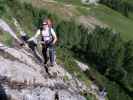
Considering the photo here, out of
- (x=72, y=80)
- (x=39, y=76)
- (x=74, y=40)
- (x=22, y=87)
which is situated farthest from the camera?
(x=74, y=40)

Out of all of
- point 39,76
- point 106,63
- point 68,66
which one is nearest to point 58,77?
point 39,76

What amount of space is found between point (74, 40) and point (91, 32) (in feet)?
55.6

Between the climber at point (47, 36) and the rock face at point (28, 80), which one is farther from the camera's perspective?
the climber at point (47, 36)

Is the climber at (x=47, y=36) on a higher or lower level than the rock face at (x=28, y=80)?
higher

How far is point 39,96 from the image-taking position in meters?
17.7

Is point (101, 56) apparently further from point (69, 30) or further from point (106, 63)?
point (69, 30)

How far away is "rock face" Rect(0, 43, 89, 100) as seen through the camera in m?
17.1

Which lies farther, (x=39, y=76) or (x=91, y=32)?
(x=91, y=32)

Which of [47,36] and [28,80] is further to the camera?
[47,36]

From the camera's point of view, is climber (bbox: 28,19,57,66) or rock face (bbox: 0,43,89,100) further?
climber (bbox: 28,19,57,66)

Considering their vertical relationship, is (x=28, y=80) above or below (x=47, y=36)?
below

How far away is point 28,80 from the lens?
18078 millimetres

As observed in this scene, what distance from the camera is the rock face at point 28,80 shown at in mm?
17062

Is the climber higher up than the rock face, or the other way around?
the climber
